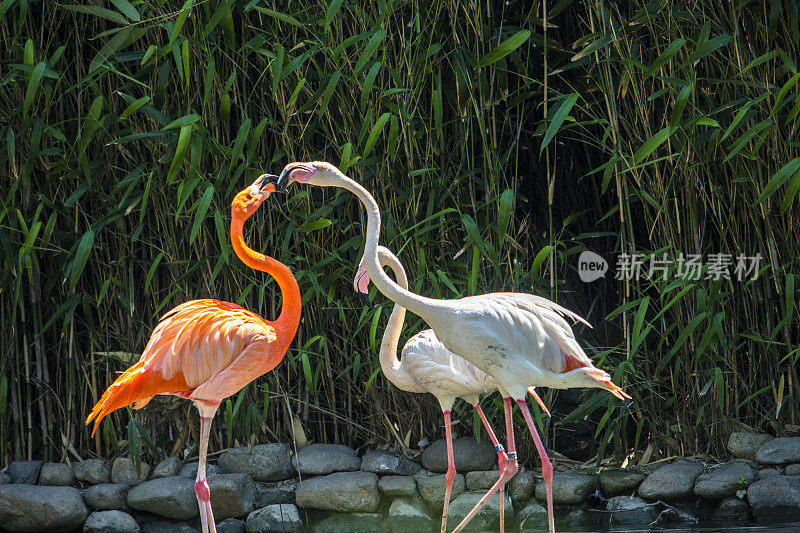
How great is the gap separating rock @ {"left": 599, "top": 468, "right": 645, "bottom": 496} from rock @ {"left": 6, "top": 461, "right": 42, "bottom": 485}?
2.92m

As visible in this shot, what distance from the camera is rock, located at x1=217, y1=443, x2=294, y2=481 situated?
475cm

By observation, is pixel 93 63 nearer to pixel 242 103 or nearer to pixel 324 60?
pixel 242 103

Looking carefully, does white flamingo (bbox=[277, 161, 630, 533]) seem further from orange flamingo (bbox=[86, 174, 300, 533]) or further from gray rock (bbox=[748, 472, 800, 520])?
gray rock (bbox=[748, 472, 800, 520])

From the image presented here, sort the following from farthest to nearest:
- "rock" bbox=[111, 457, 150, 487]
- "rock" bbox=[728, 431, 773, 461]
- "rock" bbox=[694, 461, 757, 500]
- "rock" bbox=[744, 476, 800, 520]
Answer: "rock" bbox=[111, 457, 150, 487], "rock" bbox=[728, 431, 773, 461], "rock" bbox=[694, 461, 757, 500], "rock" bbox=[744, 476, 800, 520]

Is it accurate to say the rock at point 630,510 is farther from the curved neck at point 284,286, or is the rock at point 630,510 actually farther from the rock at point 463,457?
the curved neck at point 284,286

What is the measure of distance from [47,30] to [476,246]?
2640mm

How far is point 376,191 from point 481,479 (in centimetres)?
157

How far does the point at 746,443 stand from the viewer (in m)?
4.49

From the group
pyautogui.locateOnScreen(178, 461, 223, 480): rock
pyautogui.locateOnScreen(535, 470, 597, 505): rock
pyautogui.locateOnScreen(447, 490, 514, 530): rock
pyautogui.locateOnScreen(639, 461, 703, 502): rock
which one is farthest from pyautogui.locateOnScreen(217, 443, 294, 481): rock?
pyautogui.locateOnScreen(639, 461, 703, 502): rock

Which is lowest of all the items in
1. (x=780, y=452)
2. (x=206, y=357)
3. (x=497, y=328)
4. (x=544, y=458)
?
(x=780, y=452)

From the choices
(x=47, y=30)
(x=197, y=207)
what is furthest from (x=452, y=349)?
(x=47, y=30)

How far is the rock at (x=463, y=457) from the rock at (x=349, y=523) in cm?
38

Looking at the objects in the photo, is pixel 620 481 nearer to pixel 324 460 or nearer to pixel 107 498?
pixel 324 460

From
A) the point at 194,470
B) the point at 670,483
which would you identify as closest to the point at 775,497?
the point at 670,483
